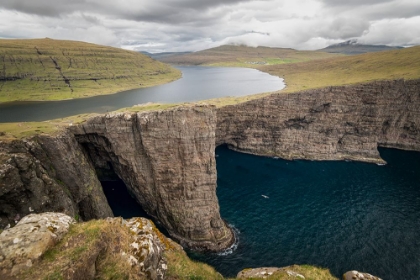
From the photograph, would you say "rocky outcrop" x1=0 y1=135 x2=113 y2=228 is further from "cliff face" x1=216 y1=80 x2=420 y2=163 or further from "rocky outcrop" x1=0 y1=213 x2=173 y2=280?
"cliff face" x1=216 y1=80 x2=420 y2=163

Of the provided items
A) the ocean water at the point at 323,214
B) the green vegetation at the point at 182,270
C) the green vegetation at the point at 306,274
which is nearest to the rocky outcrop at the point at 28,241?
the green vegetation at the point at 182,270

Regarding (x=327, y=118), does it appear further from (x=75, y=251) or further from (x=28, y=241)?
(x=28, y=241)

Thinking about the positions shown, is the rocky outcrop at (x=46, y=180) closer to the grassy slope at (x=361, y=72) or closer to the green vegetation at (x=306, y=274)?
the grassy slope at (x=361, y=72)

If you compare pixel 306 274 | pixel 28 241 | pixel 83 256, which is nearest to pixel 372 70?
pixel 306 274

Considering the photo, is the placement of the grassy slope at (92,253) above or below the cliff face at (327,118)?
above

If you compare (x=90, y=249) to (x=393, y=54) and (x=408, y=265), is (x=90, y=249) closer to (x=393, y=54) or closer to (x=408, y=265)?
(x=408, y=265)

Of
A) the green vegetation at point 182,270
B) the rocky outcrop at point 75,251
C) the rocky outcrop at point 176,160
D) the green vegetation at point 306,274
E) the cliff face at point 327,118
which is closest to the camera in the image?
the rocky outcrop at point 75,251

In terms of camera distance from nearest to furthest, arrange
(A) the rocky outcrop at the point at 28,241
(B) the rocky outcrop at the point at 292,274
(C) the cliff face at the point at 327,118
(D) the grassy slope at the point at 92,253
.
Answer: (A) the rocky outcrop at the point at 28,241 < (D) the grassy slope at the point at 92,253 < (B) the rocky outcrop at the point at 292,274 < (C) the cliff face at the point at 327,118
